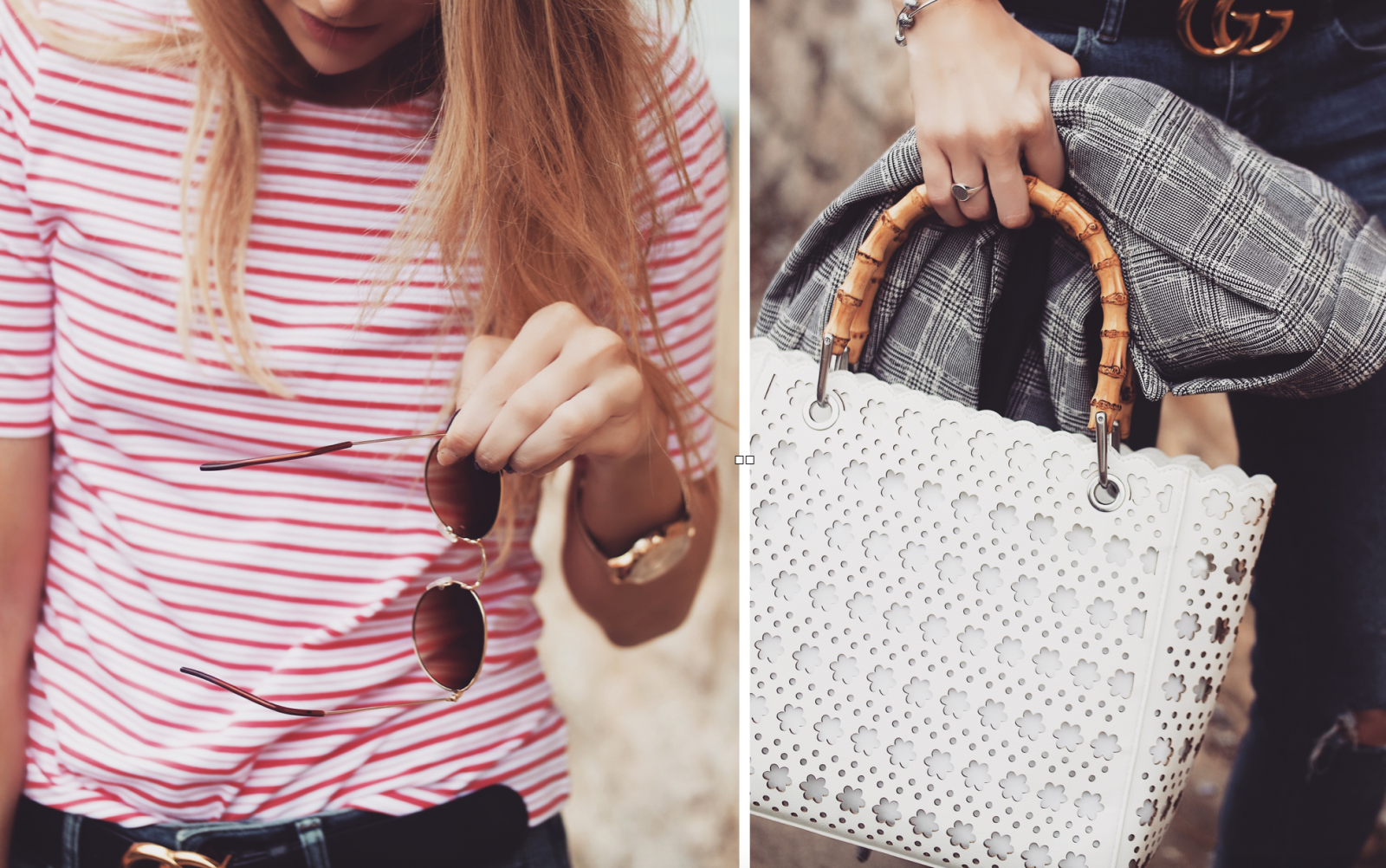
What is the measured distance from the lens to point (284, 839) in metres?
0.56

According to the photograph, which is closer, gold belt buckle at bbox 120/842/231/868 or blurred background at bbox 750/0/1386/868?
gold belt buckle at bbox 120/842/231/868

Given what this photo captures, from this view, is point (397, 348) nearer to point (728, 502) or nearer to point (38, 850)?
point (38, 850)

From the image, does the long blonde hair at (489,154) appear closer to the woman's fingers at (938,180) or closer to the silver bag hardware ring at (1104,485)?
the woman's fingers at (938,180)

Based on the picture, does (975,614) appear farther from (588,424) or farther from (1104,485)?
(588,424)

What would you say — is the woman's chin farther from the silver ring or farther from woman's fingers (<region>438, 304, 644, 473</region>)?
the silver ring

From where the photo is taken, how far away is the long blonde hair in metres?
0.49

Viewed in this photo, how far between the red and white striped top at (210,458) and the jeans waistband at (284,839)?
11 mm

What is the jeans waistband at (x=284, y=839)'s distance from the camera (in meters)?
0.55

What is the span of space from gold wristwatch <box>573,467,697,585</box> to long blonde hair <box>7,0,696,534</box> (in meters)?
0.14

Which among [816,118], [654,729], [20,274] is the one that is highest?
[816,118]

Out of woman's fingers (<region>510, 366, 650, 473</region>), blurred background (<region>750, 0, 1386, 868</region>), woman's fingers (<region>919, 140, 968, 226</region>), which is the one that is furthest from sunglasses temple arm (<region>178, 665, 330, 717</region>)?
blurred background (<region>750, 0, 1386, 868</region>)

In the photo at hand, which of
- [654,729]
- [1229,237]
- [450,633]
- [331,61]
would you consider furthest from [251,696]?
[654,729]

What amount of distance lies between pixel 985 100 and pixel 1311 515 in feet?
1.33

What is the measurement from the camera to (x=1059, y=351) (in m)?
0.51
